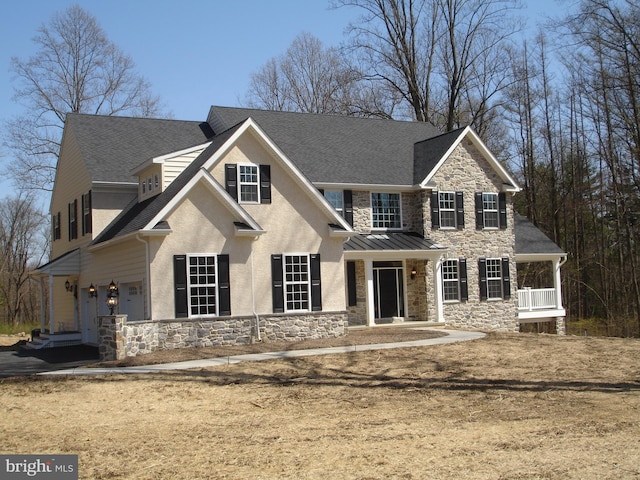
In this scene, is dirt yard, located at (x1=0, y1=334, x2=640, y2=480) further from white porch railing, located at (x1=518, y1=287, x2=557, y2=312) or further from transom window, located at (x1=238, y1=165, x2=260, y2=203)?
white porch railing, located at (x1=518, y1=287, x2=557, y2=312)

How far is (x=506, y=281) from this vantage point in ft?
95.5

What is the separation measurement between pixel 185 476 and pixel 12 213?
5192 centimetres

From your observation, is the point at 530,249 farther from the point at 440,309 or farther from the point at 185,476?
the point at 185,476

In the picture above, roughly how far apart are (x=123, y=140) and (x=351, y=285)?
9.78m

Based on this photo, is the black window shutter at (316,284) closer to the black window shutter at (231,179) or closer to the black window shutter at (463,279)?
the black window shutter at (231,179)

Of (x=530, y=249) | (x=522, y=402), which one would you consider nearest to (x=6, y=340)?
(x=530, y=249)

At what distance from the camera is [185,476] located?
822 cm

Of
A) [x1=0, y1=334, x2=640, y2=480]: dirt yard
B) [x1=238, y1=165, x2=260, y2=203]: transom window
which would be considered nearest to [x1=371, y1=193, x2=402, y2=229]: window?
[x1=238, y1=165, x2=260, y2=203]: transom window

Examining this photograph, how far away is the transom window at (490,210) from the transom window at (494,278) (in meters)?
1.45

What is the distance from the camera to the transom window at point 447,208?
1101 inches

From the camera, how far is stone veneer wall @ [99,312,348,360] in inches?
701

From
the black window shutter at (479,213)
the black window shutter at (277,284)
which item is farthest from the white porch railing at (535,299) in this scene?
the black window shutter at (277,284)

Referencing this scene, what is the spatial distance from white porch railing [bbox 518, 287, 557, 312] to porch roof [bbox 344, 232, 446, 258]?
551 centimetres

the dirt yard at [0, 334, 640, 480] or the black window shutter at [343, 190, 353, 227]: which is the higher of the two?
the black window shutter at [343, 190, 353, 227]
